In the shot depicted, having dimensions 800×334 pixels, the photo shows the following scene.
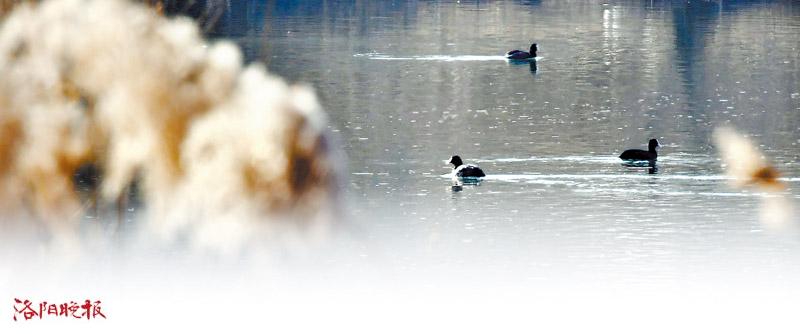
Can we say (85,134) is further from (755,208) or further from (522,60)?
(522,60)

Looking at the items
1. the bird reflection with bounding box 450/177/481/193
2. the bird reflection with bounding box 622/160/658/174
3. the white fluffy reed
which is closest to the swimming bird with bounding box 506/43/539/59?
the bird reflection with bounding box 622/160/658/174

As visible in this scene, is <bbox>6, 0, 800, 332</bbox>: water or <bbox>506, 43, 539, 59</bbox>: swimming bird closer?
<bbox>6, 0, 800, 332</bbox>: water

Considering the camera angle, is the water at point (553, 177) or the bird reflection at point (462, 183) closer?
the water at point (553, 177)

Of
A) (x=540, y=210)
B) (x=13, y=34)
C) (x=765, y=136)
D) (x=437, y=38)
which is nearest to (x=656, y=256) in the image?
(x=540, y=210)

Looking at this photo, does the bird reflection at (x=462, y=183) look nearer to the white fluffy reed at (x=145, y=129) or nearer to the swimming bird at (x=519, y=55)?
the white fluffy reed at (x=145, y=129)

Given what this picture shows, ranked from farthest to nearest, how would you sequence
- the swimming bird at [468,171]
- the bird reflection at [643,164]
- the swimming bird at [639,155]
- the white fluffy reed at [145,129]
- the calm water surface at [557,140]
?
1. the swimming bird at [639,155]
2. the bird reflection at [643,164]
3. the swimming bird at [468,171]
4. the calm water surface at [557,140]
5. the white fluffy reed at [145,129]

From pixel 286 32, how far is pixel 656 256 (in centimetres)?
5728

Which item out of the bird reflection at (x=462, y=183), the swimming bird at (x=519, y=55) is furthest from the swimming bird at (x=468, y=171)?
the swimming bird at (x=519, y=55)

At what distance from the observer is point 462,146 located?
32.9 meters

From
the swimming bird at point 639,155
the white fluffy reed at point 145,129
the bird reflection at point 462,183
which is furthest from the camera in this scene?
the swimming bird at point 639,155

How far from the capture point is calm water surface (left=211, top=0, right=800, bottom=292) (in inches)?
832

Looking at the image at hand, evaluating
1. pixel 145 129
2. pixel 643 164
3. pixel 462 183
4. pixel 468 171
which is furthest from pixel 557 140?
pixel 145 129

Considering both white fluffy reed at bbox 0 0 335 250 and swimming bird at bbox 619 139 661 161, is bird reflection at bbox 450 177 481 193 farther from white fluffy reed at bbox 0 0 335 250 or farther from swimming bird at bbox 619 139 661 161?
swimming bird at bbox 619 139 661 161

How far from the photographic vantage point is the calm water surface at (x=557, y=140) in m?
21.1
